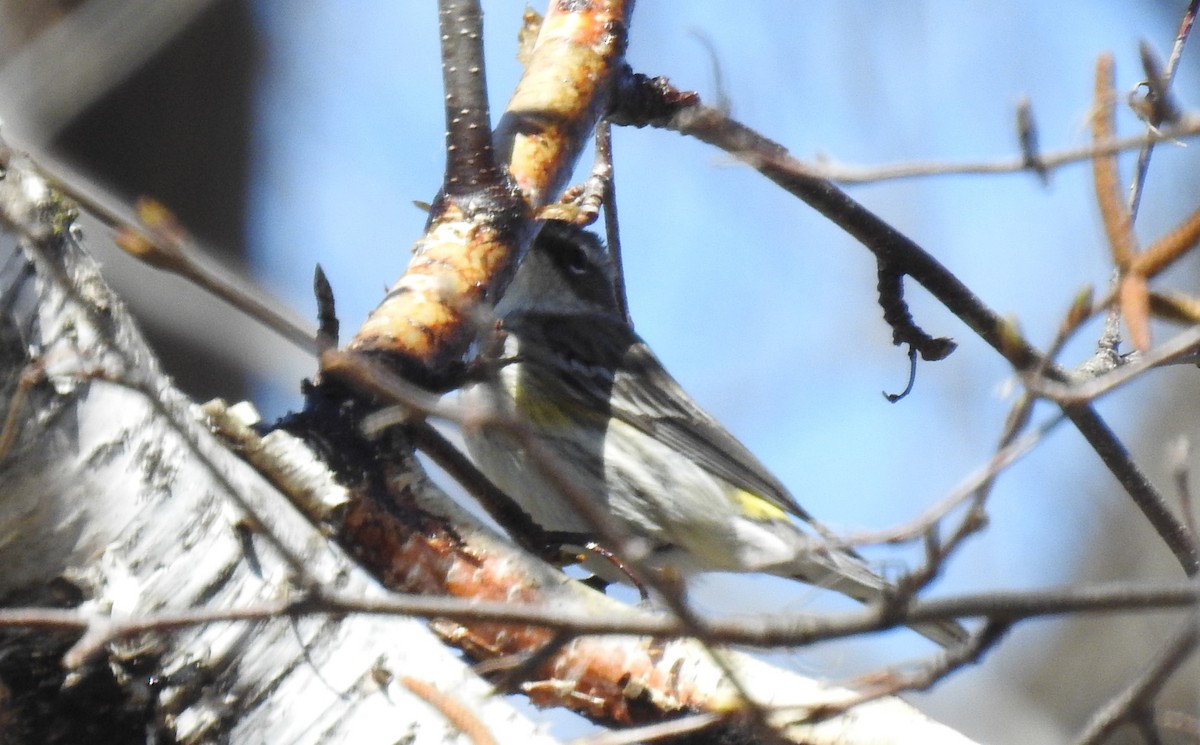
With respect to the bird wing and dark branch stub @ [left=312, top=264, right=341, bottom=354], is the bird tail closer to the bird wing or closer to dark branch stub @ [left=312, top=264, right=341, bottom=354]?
the bird wing

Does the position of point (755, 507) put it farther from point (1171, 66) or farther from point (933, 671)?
point (933, 671)

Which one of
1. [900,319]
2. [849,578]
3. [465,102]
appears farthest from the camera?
[849,578]

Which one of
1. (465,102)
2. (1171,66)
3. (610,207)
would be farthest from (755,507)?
(1171,66)

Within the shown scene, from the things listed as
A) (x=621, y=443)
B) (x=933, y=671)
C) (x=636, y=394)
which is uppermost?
(x=636, y=394)

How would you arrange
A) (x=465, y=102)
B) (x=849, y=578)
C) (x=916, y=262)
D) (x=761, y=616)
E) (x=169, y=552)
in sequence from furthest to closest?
(x=849, y=578)
(x=916, y=262)
(x=465, y=102)
(x=169, y=552)
(x=761, y=616)

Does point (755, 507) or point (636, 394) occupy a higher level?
point (636, 394)

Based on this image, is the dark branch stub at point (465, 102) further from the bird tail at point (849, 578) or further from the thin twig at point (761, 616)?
the bird tail at point (849, 578)

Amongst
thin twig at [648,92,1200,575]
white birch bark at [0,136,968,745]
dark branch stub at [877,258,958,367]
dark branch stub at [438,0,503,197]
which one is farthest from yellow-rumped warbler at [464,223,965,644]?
white birch bark at [0,136,968,745]

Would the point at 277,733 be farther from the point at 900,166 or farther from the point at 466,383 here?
the point at 900,166
